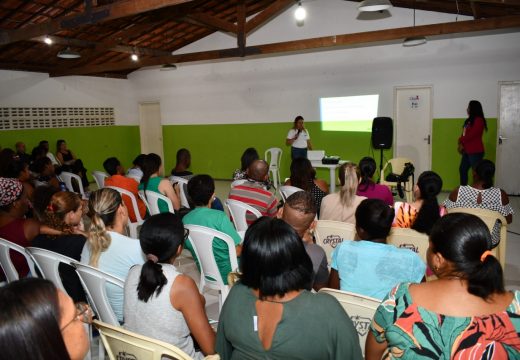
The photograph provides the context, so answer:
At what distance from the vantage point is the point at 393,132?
8484 millimetres

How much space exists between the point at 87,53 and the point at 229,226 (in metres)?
8.19

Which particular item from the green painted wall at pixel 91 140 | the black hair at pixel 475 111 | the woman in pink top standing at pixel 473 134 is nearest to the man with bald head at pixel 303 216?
the woman in pink top standing at pixel 473 134

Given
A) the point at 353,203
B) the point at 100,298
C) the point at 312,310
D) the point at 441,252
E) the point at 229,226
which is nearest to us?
the point at 312,310

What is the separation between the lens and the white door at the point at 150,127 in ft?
37.6

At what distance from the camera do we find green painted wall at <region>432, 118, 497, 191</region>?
313 inches

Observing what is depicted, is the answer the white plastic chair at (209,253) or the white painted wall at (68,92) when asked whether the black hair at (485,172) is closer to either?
the white plastic chair at (209,253)

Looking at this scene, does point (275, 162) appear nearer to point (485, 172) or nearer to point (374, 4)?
point (374, 4)

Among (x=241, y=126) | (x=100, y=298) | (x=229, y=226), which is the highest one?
(x=241, y=126)

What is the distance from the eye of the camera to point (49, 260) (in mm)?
2293

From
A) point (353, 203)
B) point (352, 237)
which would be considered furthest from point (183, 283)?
point (353, 203)

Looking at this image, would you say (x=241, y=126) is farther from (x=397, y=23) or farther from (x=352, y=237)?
(x=352, y=237)

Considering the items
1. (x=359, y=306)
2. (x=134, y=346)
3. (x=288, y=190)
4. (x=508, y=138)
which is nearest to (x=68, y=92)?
(x=288, y=190)

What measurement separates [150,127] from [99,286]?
396 inches

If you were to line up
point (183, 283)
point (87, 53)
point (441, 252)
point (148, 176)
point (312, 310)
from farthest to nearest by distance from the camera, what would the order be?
point (87, 53) < point (148, 176) < point (183, 283) < point (441, 252) < point (312, 310)
